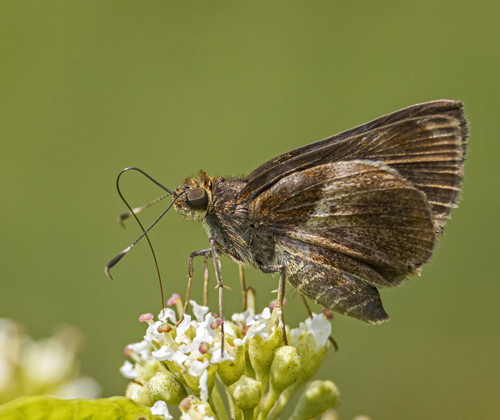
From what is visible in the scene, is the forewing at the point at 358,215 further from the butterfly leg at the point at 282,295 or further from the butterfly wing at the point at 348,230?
the butterfly leg at the point at 282,295

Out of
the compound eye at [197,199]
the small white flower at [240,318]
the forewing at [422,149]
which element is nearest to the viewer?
the small white flower at [240,318]

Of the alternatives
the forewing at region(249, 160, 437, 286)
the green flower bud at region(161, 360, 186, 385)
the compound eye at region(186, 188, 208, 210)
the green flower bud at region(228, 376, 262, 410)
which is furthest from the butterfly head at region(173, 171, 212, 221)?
the green flower bud at region(228, 376, 262, 410)

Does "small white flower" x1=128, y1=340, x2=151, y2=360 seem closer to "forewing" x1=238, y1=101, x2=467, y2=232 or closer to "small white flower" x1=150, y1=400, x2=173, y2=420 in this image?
"small white flower" x1=150, y1=400, x2=173, y2=420

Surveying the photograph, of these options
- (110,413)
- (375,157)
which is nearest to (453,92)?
(375,157)

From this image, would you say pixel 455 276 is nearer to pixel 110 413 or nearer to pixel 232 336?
pixel 232 336

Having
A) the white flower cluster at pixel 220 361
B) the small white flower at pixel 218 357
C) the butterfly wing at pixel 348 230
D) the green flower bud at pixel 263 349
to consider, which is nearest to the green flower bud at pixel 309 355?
the white flower cluster at pixel 220 361

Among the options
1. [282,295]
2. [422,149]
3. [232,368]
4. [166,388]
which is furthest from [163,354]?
[422,149]
